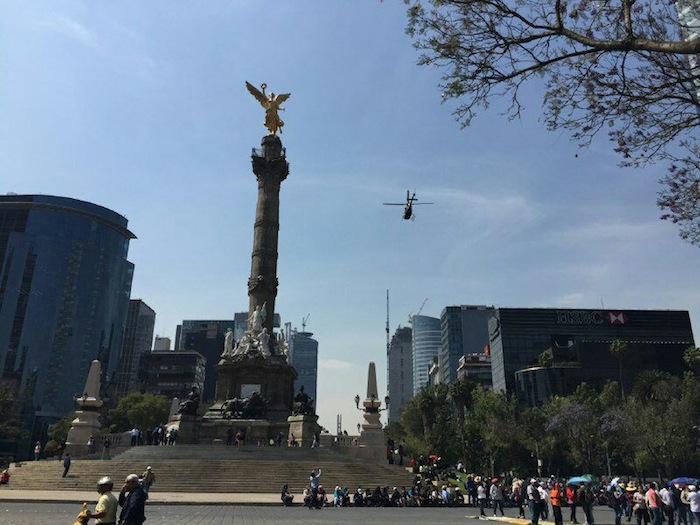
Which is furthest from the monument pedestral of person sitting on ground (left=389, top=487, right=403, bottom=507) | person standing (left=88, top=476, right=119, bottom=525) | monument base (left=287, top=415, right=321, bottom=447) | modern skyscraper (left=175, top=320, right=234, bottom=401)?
modern skyscraper (left=175, top=320, right=234, bottom=401)

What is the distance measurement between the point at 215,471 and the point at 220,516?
37.2 feet

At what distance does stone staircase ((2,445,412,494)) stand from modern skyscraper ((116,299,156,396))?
342 feet

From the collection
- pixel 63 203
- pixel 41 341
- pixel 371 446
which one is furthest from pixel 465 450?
pixel 63 203

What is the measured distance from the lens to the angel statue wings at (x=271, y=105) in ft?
178

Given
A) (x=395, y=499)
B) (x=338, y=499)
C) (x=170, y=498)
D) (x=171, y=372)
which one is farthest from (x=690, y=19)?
(x=171, y=372)

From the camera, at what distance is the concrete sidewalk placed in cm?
2120

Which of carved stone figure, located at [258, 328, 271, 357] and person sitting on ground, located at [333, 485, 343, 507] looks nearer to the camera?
person sitting on ground, located at [333, 485, 343, 507]

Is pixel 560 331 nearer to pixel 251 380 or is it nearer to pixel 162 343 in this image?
pixel 251 380

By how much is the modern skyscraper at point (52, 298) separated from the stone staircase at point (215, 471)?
86378mm

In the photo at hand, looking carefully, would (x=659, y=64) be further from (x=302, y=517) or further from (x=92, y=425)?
(x=92, y=425)

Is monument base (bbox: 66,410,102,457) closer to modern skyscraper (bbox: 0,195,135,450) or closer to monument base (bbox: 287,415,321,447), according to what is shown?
monument base (bbox: 287,415,321,447)

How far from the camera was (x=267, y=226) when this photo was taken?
49.2 m

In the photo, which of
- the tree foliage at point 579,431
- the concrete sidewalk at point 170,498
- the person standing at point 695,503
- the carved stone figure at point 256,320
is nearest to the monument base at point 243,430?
the carved stone figure at point 256,320

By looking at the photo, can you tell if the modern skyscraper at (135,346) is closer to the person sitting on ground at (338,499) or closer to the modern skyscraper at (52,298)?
the modern skyscraper at (52,298)
